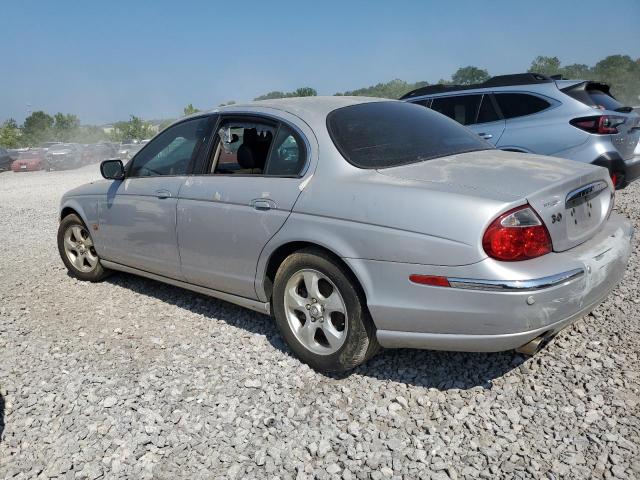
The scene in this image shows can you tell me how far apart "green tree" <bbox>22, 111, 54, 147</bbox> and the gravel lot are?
6866cm

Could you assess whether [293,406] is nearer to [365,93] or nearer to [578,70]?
[365,93]

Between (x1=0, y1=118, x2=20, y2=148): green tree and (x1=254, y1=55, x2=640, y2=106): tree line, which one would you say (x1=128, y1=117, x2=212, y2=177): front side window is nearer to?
(x1=254, y1=55, x2=640, y2=106): tree line

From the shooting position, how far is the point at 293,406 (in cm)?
289

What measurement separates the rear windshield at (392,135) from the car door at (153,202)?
1166mm

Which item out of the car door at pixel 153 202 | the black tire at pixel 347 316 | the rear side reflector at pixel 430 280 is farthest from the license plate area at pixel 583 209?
the car door at pixel 153 202

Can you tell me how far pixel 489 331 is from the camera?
8.36 feet

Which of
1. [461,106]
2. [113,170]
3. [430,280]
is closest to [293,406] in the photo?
[430,280]

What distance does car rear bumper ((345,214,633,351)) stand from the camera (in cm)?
246

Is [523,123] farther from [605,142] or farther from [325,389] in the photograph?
[325,389]

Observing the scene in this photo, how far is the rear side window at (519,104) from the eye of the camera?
6688 millimetres

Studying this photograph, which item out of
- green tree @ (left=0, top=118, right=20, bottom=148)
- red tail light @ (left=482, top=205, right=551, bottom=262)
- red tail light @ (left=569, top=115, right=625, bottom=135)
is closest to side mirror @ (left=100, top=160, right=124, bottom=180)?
red tail light @ (left=482, top=205, right=551, bottom=262)

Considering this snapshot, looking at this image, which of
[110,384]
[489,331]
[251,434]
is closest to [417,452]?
[489,331]

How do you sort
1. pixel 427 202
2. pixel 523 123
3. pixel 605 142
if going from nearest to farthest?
pixel 427 202 < pixel 605 142 < pixel 523 123

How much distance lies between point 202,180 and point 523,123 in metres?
4.66
